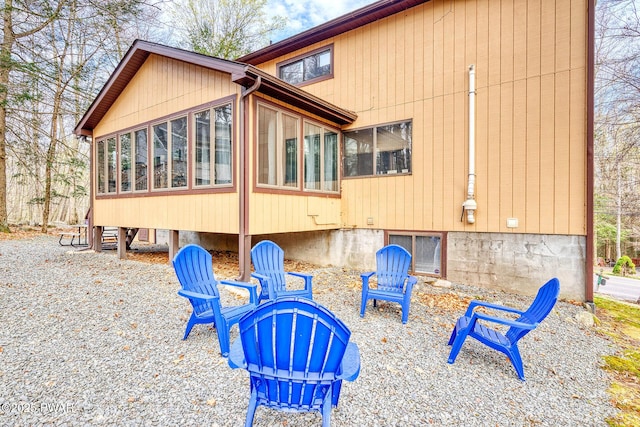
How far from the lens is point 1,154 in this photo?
1188 centimetres

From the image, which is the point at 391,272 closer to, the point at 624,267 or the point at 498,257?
the point at 498,257

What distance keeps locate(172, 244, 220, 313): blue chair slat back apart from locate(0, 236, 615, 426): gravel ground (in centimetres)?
50

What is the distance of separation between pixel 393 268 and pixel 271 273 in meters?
1.80

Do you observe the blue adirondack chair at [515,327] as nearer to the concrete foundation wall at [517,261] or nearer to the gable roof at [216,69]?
the concrete foundation wall at [517,261]

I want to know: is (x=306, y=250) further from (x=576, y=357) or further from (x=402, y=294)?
(x=576, y=357)

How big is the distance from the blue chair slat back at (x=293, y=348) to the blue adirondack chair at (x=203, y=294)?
1.24 metres

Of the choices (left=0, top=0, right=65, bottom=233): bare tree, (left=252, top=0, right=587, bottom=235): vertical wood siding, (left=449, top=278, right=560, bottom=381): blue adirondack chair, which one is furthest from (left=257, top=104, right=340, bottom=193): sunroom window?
(left=0, top=0, right=65, bottom=233): bare tree

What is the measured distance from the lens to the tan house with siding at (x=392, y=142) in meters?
5.36

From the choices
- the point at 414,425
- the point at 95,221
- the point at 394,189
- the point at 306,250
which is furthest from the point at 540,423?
the point at 95,221

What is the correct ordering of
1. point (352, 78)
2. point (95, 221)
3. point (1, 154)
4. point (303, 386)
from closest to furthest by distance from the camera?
point (303, 386) → point (352, 78) → point (95, 221) → point (1, 154)

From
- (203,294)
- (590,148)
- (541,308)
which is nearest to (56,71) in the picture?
(203,294)

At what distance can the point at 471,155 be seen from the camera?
19.6ft

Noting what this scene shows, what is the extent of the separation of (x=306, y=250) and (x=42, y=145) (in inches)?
513

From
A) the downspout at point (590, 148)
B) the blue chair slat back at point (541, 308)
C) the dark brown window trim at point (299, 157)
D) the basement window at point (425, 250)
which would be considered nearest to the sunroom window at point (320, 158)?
the dark brown window trim at point (299, 157)
